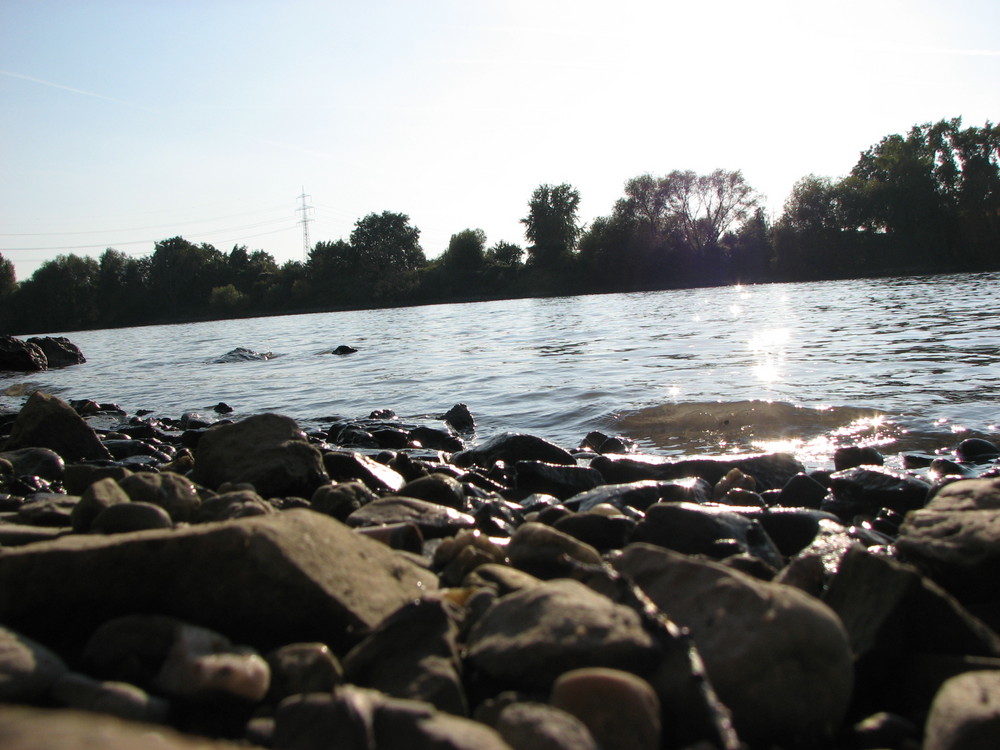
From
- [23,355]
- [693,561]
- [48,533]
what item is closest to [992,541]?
[693,561]

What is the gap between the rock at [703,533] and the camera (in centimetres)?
320

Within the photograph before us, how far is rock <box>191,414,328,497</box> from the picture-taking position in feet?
14.6

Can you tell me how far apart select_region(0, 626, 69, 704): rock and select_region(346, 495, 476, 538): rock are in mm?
1588

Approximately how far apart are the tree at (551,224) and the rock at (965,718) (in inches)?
3095

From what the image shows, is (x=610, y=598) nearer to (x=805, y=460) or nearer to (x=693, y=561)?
(x=693, y=561)

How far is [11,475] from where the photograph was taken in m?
5.20

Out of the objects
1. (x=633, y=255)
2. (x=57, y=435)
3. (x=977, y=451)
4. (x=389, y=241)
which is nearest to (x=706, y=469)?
(x=977, y=451)

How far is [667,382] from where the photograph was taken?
34.6 ft

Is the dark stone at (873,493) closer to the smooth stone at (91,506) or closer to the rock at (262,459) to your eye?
the rock at (262,459)

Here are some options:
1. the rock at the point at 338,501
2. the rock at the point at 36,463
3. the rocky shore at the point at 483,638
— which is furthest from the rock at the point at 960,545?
the rock at the point at 36,463

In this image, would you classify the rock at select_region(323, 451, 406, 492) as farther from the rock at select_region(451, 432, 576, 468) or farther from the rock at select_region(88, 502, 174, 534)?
the rock at select_region(88, 502, 174, 534)

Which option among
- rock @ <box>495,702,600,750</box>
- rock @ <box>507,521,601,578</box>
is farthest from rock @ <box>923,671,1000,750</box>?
rock @ <box>507,521,601,578</box>

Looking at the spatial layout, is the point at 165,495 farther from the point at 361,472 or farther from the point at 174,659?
the point at 174,659

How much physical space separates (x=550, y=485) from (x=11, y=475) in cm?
378
